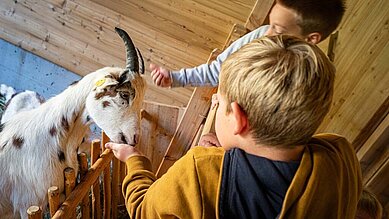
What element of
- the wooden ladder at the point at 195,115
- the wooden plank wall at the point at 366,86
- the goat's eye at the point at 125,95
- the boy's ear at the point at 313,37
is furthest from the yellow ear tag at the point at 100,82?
the wooden plank wall at the point at 366,86

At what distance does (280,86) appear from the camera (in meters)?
0.78

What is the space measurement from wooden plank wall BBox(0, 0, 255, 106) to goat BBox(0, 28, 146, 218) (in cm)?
95

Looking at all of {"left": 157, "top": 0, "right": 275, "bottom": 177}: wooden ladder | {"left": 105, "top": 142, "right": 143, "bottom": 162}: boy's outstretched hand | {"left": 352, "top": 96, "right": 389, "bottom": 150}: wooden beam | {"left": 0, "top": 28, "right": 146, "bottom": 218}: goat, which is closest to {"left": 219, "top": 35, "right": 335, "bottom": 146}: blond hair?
{"left": 105, "top": 142, "right": 143, "bottom": 162}: boy's outstretched hand

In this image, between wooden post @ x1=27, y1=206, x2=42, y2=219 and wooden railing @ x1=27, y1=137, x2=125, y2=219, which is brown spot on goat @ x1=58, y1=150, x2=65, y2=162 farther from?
wooden post @ x1=27, y1=206, x2=42, y2=219

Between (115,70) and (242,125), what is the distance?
1.16 m

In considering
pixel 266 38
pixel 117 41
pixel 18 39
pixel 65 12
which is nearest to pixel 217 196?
pixel 266 38

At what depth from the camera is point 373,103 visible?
2420 mm

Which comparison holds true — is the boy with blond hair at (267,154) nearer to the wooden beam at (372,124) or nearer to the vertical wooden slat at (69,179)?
the vertical wooden slat at (69,179)

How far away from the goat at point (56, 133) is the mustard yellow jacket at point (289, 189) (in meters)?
0.89

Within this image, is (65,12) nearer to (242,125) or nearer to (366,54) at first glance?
(366,54)

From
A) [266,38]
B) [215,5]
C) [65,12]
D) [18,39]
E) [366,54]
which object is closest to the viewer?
[266,38]

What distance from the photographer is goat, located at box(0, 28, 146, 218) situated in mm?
1830

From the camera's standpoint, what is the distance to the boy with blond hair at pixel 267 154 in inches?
31.1

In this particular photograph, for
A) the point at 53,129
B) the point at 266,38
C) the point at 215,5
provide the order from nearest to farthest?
the point at 266,38 → the point at 53,129 → the point at 215,5
